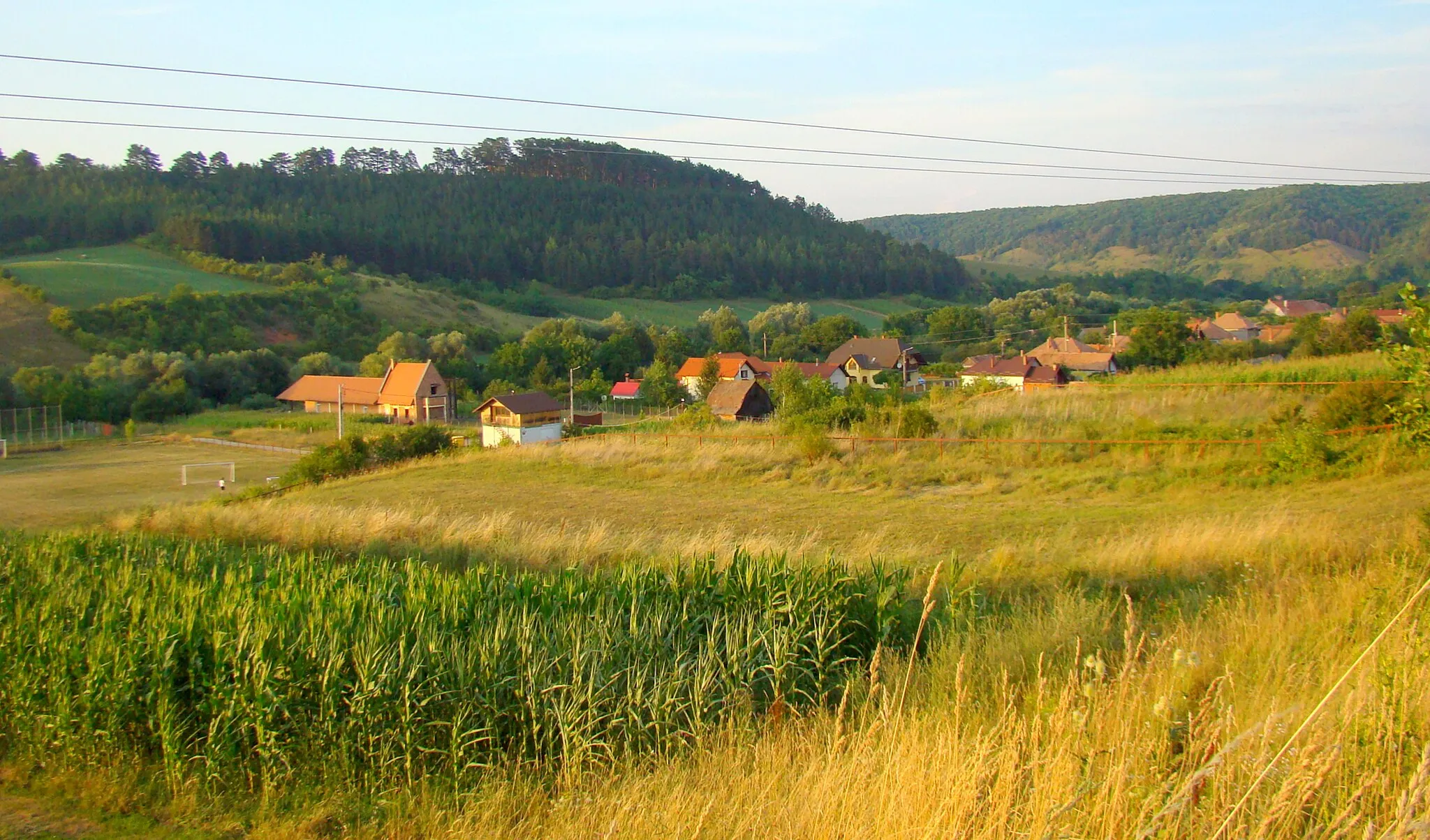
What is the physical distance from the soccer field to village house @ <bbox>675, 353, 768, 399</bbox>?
24.4 metres

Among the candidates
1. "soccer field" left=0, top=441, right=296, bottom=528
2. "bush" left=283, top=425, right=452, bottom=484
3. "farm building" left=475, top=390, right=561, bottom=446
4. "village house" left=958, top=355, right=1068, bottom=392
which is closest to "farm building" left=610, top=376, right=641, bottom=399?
"farm building" left=475, top=390, right=561, bottom=446

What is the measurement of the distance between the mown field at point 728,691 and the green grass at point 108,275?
73.2 m

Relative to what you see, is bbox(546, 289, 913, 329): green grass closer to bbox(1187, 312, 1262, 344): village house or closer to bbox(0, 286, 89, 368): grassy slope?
bbox(1187, 312, 1262, 344): village house

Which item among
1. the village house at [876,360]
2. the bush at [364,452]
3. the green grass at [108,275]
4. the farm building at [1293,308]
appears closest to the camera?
the bush at [364,452]

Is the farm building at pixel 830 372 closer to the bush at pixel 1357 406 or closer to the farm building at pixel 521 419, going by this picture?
the farm building at pixel 521 419

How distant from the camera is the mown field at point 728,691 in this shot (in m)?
3.03

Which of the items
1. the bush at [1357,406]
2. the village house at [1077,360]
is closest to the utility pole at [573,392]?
the village house at [1077,360]

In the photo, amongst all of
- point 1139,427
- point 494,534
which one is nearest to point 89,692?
point 494,534

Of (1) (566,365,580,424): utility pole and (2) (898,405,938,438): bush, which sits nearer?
(2) (898,405,938,438): bush

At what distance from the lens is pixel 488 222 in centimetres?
12594

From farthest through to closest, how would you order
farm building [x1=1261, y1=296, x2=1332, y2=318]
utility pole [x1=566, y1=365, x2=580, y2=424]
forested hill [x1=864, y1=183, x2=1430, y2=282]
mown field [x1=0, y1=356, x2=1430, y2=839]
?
forested hill [x1=864, y1=183, x2=1430, y2=282] → farm building [x1=1261, y1=296, x2=1332, y2=318] → utility pole [x1=566, y1=365, x2=580, y2=424] → mown field [x1=0, y1=356, x2=1430, y2=839]

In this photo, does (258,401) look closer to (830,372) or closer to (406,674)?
(830,372)

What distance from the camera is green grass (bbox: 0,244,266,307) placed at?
230 ft

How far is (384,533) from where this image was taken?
40.4 ft
